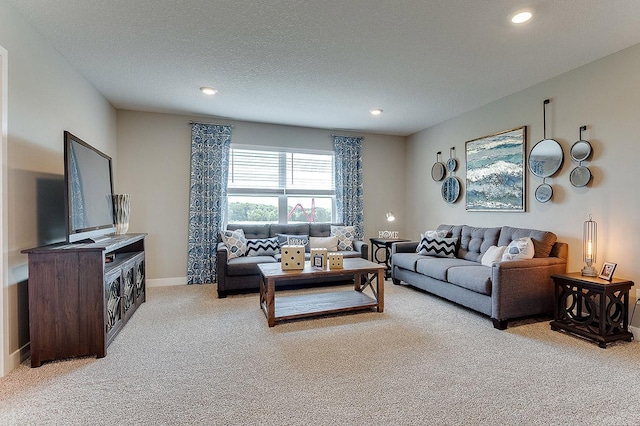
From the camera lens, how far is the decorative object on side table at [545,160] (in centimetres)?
334

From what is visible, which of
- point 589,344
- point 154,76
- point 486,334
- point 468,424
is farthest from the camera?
point 154,76

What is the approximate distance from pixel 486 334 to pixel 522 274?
711mm

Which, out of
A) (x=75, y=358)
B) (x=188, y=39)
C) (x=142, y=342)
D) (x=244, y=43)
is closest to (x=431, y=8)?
(x=244, y=43)

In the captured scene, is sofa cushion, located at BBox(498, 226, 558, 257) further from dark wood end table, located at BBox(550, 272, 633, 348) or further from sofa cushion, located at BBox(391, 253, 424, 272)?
sofa cushion, located at BBox(391, 253, 424, 272)

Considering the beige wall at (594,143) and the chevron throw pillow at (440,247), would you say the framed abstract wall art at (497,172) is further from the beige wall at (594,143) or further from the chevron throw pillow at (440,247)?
the chevron throw pillow at (440,247)

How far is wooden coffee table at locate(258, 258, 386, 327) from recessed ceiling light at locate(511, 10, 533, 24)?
2.44 metres

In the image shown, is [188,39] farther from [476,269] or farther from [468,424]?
[476,269]

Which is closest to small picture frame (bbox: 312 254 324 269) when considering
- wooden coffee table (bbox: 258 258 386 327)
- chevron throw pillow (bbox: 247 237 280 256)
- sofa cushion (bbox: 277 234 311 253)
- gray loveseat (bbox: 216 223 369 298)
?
wooden coffee table (bbox: 258 258 386 327)

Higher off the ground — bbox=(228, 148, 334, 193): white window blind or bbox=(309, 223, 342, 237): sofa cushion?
bbox=(228, 148, 334, 193): white window blind

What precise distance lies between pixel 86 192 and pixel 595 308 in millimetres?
4548

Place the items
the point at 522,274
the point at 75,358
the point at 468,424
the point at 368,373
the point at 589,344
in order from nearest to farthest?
1. the point at 468,424
2. the point at 368,373
3. the point at 75,358
4. the point at 589,344
5. the point at 522,274

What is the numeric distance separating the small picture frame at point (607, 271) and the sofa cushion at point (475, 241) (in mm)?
1106

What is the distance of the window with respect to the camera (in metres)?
5.10

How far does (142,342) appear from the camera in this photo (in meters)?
2.65
